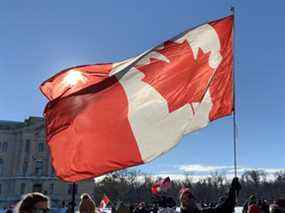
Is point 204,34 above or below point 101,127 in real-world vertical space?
above

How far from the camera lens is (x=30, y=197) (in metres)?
5.02

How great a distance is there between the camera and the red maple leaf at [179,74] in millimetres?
8328

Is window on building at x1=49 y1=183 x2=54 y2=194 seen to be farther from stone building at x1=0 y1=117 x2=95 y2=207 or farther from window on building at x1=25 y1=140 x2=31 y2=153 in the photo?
window on building at x1=25 y1=140 x2=31 y2=153

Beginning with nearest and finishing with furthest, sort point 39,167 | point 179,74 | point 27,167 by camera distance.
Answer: point 179,74
point 27,167
point 39,167

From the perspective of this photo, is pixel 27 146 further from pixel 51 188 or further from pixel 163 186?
pixel 163 186

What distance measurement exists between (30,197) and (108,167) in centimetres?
272

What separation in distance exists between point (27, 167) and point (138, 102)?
9149 centimetres

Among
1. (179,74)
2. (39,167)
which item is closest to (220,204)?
(179,74)

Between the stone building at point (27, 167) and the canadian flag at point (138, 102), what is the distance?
87347 mm

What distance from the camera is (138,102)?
8305 mm

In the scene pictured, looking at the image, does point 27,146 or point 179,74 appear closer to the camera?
point 179,74

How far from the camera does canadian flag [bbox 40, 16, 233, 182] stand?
7.82 meters

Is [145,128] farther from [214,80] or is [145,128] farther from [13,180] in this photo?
[13,180]

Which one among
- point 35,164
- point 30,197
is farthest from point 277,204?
point 35,164
